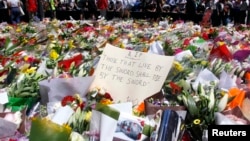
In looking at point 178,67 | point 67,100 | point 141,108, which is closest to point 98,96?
point 67,100

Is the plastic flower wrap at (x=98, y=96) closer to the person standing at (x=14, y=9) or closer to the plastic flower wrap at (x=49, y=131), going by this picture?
the plastic flower wrap at (x=49, y=131)

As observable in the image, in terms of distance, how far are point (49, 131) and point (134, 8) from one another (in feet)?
68.7

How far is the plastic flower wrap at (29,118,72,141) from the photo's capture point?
248cm

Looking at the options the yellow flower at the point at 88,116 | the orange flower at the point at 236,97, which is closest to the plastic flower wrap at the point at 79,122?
the yellow flower at the point at 88,116

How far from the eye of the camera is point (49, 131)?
2.49 m

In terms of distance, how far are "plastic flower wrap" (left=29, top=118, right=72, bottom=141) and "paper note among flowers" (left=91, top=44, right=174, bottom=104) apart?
2.87ft

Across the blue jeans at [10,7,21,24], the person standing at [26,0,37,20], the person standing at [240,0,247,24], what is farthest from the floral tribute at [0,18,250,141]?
the person standing at [240,0,247,24]

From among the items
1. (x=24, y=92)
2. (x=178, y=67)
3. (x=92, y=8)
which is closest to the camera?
(x=24, y=92)

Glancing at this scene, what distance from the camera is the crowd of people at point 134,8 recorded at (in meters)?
18.6

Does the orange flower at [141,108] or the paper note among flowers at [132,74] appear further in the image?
the paper note among flowers at [132,74]

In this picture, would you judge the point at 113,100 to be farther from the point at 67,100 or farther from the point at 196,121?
the point at 196,121

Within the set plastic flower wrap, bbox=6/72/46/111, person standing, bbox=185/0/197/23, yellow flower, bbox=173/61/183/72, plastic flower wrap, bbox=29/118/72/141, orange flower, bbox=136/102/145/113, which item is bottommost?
person standing, bbox=185/0/197/23

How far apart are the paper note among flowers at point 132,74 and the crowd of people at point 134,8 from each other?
12829mm

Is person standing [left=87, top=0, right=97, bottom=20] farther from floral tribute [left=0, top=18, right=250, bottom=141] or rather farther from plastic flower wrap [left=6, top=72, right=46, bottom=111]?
plastic flower wrap [left=6, top=72, right=46, bottom=111]
